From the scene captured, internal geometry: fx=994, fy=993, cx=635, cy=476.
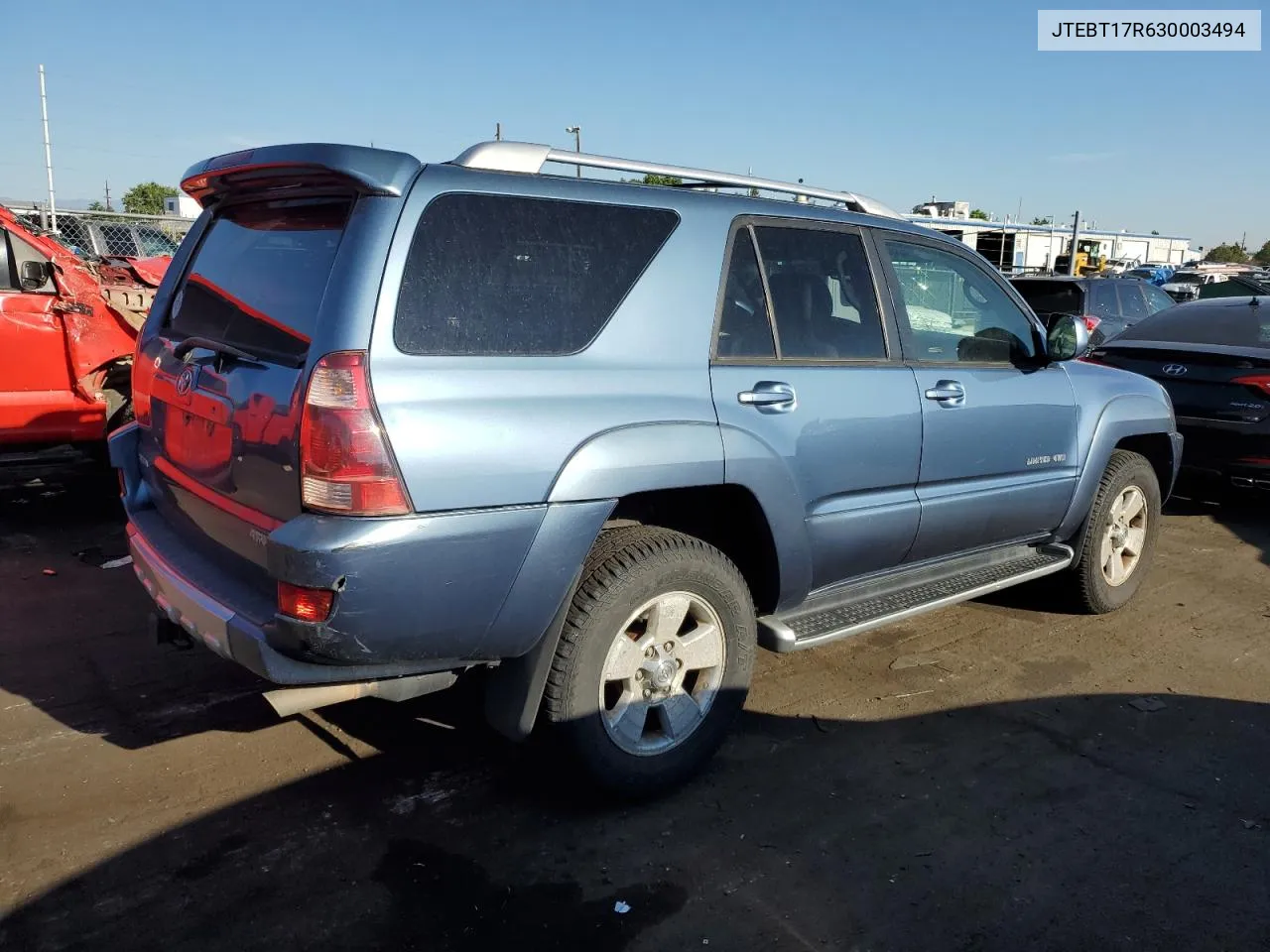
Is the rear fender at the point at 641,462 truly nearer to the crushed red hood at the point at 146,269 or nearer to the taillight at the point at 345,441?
the taillight at the point at 345,441

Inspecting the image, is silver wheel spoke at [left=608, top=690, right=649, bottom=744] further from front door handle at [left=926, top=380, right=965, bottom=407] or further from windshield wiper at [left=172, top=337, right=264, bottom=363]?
front door handle at [left=926, top=380, right=965, bottom=407]

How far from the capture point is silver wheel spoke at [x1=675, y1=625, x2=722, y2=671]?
10.9ft

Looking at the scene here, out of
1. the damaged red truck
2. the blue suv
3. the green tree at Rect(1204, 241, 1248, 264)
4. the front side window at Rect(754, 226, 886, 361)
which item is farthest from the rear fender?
the green tree at Rect(1204, 241, 1248, 264)

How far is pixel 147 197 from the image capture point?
44.4 metres

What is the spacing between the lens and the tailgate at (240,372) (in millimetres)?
2695

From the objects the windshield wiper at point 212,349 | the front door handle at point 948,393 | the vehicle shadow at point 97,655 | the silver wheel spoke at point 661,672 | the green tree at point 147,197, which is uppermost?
the green tree at point 147,197

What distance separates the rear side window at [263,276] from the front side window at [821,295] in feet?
5.04

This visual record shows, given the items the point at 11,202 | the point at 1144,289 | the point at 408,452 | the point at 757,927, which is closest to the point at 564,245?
the point at 408,452

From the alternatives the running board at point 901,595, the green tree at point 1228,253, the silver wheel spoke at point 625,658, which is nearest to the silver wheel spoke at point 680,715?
the silver wheel spoke at point 625,658

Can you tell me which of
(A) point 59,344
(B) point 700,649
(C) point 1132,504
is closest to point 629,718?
(B) point 700,649

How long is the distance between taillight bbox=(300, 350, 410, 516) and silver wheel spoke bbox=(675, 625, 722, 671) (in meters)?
1.21

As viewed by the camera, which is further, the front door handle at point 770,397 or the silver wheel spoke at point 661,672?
the front door handle at point 770,397

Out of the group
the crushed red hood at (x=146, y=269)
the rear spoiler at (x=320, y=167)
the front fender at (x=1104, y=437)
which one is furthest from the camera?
the crushed red hood at (x=146, y=269)

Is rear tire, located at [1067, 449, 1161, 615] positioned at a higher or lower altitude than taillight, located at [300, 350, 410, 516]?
lower
